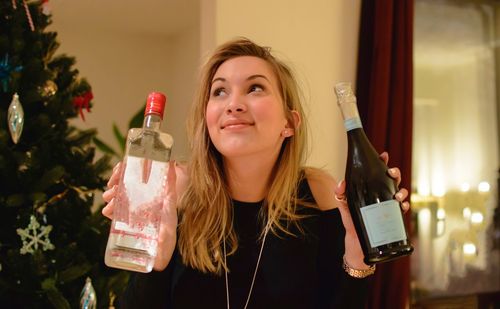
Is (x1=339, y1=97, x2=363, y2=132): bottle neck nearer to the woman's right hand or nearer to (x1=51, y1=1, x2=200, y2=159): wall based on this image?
the woman's right hand

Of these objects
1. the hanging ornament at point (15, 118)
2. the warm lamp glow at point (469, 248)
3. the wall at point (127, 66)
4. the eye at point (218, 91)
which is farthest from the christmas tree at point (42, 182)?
the wall at point (127, 66)

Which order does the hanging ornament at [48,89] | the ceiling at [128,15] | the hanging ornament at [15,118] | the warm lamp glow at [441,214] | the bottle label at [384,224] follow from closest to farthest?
1. the bottle label at [384,224]
2. the hanging ornament at [15,118]
3. the hanging ornament at [48,89]
4. the warm lamp glow at [441,214]
5. the ceiling at [128,15]

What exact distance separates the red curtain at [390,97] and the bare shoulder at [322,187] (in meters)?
0.68

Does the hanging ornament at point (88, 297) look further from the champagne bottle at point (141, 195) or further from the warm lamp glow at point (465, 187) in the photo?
the warm lamp glow at point (465, 187)

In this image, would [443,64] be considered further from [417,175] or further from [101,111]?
[101,111]

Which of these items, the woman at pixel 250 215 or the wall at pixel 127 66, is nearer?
the woman at pixel 250 215

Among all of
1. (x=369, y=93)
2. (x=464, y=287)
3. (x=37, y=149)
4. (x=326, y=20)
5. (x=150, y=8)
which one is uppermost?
(x=150, y=8)

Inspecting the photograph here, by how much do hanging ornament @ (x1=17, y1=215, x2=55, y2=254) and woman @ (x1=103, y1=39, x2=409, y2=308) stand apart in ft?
A: 1.66

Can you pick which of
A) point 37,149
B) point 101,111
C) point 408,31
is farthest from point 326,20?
point 101,111

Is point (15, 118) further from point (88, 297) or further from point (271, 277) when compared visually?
point (271, 277)

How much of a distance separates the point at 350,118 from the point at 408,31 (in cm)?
120

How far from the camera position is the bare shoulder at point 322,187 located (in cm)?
109

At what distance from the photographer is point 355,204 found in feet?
3.02

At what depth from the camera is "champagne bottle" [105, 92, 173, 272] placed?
2.48 feet
